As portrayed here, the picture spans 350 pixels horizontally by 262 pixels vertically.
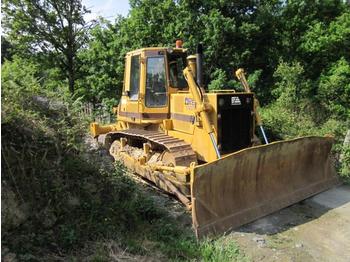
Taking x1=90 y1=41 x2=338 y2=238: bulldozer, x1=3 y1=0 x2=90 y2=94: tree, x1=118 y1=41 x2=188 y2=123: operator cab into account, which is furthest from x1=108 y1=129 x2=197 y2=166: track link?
x1=3 y1=0 x2=90 y2=94: tree

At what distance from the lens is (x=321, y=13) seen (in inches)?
612

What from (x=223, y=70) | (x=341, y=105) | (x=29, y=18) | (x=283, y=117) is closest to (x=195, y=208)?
(x=283, y=117)

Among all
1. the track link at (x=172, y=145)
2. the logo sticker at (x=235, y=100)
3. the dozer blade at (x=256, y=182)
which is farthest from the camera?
the logo sticker at (x=235, y=100)

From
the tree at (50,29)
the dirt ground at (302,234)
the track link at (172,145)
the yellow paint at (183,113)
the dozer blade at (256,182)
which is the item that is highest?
the tree at (50,29)

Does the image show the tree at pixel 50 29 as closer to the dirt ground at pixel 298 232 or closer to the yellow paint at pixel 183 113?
the yellow paint at pixel 183 113

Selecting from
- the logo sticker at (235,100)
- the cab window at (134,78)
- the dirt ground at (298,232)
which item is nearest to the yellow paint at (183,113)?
the cab window at (134,78)

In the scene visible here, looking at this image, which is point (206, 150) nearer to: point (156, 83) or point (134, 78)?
point (156, 83)

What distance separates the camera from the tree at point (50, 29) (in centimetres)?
2033

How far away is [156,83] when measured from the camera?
8.12 meters

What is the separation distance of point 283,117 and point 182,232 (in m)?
7.20

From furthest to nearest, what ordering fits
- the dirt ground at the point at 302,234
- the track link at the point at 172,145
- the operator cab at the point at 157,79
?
the operator cab at the point at 157,79 < the track link at the point at 172,145 < the dirt ground at the point at 302,234

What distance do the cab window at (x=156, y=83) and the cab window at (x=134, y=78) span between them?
335 millimetres

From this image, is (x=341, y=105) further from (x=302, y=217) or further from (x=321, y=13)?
(x=302, y=217)

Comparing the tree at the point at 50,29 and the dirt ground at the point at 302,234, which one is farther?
the tree at the point at 50,29
